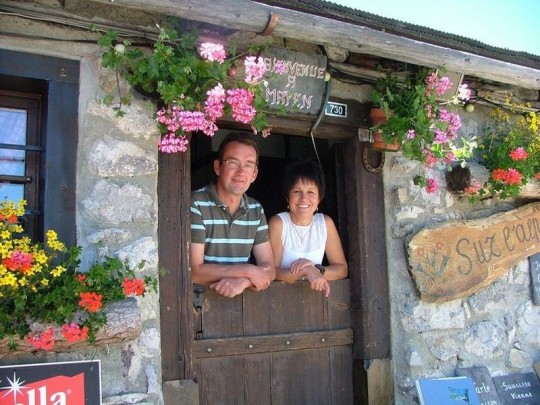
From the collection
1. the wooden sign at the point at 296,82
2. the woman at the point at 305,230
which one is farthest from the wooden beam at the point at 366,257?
the wooden sign at the point at 296,82

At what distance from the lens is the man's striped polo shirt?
3.49m

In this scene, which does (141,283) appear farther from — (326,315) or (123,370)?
(326,315)

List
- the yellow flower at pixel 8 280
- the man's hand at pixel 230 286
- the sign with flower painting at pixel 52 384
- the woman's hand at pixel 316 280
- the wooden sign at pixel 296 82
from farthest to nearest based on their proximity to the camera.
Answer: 1. the woman's hand at pixel 316 280
2. the wooden sign at pixel 296 82
3. the man's hand at pixel 230 286
4. the sign with flower painting at pixel 52 384
5. the yellow flower at pixel 8 280

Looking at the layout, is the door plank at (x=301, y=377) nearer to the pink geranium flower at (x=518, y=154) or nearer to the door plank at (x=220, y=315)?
the door plank at (x=220, y=315)

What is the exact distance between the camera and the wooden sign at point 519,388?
4.15 m

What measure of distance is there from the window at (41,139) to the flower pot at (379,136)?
1.77m

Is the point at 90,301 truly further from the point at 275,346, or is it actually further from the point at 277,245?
the point at 277,245

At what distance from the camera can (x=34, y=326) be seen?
2.49m

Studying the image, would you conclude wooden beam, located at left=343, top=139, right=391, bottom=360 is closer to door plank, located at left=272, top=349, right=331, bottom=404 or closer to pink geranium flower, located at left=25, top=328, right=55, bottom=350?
door plank, located at left=272, top=349, right=331, bottom=404

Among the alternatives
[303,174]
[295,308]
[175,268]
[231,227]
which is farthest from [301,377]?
[303,174]

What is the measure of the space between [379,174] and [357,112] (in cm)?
44

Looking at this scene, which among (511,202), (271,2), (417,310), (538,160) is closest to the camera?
(271,2)

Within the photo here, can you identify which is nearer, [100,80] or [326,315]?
[100,80]

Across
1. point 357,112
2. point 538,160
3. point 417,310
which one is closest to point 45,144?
point 357,112
